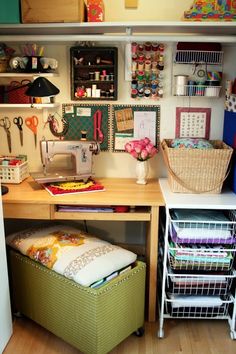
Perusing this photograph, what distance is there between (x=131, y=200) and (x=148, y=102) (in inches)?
28.3

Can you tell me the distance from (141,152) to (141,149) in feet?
0.06

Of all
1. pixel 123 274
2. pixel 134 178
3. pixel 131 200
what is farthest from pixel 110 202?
pixel 134 178

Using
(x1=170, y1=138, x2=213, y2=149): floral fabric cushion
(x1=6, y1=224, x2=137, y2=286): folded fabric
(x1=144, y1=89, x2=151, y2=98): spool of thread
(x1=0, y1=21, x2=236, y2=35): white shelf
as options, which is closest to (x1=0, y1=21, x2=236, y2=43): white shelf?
(x1=0, y1=21, x2=236, y2=35): white shelf

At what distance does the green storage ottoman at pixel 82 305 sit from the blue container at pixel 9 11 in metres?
1.27

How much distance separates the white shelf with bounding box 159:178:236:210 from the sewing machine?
482mm

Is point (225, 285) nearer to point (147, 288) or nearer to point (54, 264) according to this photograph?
point (147, 288)

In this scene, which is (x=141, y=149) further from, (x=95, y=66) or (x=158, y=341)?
(x=158, y=341)

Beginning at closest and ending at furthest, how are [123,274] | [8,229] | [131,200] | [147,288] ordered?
[123,274] < [131,200] < [147,288] < [8,229]

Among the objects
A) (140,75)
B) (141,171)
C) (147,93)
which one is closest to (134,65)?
(140,75)

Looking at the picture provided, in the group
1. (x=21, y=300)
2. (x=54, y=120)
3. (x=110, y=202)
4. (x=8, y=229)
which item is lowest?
(x=21, y=300)

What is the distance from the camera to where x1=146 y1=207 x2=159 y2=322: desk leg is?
2.07m

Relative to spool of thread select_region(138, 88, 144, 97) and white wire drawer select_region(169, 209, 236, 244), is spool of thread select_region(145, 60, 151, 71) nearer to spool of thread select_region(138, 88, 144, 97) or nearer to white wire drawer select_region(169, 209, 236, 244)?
spool of thread select_region(138, 88, 144, 97)

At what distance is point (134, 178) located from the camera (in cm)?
254

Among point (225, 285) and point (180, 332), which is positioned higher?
point (225, 285)
